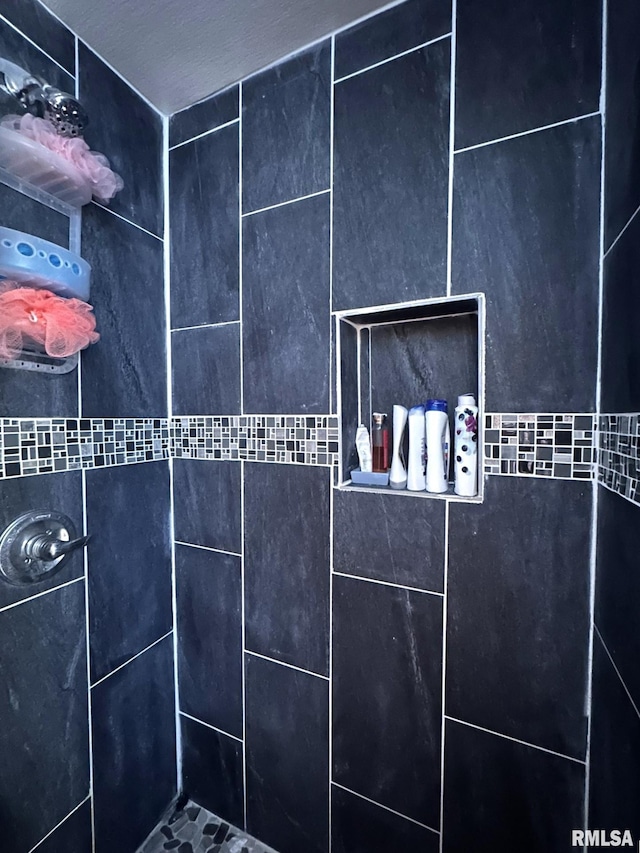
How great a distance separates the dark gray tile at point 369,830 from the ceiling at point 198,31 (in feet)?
5.96

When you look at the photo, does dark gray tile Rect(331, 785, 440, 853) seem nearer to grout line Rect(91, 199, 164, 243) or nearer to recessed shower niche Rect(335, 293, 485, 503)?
recessed shower niche Rect(335, 293, 485, 503)

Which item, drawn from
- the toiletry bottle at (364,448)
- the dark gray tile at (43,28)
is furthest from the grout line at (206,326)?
the dark gray tile at (43,28)

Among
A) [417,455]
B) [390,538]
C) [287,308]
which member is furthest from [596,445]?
[287,308]

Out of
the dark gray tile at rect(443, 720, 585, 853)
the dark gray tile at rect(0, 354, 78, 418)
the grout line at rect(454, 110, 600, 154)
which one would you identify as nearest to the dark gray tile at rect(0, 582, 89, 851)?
the dark gray tile at rect(0, 354, 78, 418)

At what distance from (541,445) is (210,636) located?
1.02 meters

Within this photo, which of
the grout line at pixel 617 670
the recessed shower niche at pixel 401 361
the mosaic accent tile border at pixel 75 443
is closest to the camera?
the grout line at pixel 617 670

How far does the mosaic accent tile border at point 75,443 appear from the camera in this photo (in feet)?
2.39

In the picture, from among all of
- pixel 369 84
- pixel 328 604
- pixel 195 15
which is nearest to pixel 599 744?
pixel 328 604

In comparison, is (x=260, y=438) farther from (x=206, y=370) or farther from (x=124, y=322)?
(x=124, y=322)

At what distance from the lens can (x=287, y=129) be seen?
0.90 meters

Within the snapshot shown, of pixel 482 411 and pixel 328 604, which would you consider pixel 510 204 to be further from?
pixel 328 604

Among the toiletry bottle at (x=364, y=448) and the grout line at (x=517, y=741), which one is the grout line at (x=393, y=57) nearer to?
the toiletry bottle at (x=364, y=448)

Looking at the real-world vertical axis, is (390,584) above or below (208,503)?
below

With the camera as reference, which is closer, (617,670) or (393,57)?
(617,670)
